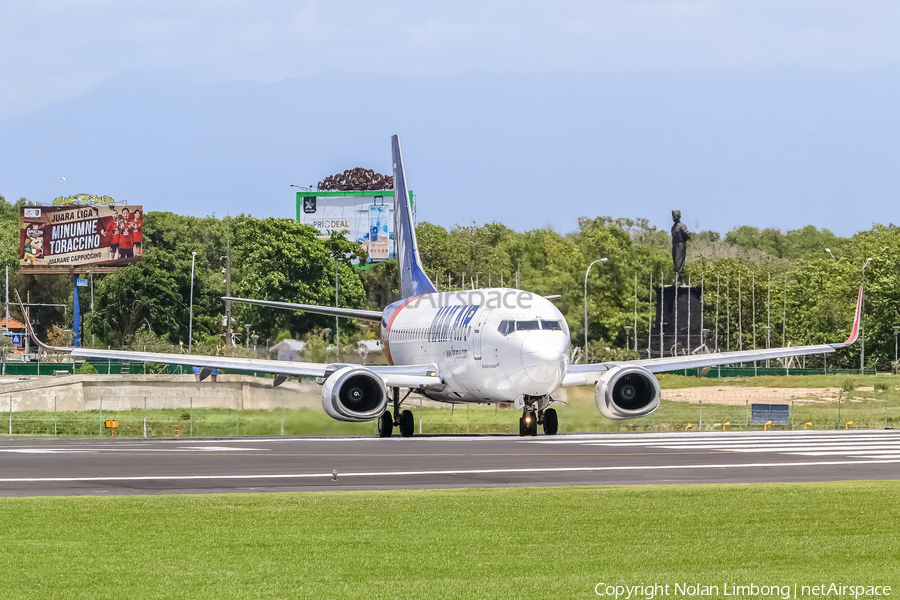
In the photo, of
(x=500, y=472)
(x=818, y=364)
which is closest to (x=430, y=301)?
(x=500, y=472)

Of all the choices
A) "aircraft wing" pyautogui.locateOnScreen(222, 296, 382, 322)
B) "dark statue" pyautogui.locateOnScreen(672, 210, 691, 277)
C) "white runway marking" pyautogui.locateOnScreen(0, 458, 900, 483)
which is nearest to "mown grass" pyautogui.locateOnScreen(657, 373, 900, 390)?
"dark statue" pyautogui.locateOnScreen(672, 210, 691, 277)

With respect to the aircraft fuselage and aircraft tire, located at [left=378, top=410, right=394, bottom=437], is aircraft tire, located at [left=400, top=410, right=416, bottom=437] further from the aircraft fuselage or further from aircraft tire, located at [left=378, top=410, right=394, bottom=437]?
the aircraft fuselage

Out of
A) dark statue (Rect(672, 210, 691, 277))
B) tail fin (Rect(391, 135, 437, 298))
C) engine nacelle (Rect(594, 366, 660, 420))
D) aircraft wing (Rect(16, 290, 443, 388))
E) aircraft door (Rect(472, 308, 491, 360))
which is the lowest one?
engine nacelle (Rect(594, 366, 660, 420))

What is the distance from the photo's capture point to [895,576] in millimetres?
10430

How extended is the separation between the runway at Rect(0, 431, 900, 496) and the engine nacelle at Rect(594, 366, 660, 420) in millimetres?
862

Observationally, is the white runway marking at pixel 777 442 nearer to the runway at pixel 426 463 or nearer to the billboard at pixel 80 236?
the runway at pixel 426 463

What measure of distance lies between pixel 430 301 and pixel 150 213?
119 metres

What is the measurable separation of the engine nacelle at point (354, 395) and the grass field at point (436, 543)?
56.8ft

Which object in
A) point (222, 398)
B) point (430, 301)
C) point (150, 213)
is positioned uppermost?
point (150, 213)

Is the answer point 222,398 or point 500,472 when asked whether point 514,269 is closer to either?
point 222,398

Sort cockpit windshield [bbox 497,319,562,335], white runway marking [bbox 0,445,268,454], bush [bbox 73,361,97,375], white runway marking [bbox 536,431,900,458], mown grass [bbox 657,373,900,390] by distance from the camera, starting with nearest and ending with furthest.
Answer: white runway marking [bbox 536,431,900,458] < white runway marking [bbox 0,445,268,454] < cockpit windshield [bbox 497,319,562,335] < mown grass [bbox 657,373,900,390] < bush [bbox 73,361,97,375]

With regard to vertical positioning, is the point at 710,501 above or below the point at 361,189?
below

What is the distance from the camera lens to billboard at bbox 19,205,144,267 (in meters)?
109

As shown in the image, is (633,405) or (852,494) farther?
(633,405)
